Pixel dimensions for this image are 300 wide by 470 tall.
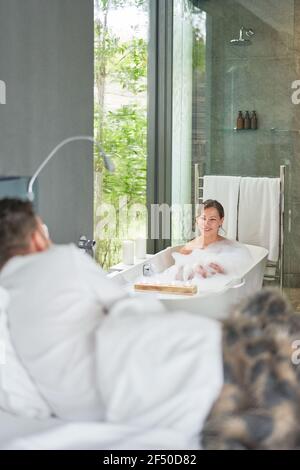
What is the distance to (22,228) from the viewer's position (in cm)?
151

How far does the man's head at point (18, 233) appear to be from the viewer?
4.90 feet

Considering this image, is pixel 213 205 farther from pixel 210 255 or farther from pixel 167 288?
pixel 167 288

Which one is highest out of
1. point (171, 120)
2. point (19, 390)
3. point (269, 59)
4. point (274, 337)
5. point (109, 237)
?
point (269, 59)

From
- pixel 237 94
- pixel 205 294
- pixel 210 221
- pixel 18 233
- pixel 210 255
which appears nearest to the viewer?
pixel 18 233

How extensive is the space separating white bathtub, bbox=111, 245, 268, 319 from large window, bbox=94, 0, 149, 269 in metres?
0.12

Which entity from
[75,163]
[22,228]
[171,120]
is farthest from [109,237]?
[171,120]

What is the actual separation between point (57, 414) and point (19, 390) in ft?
0.35

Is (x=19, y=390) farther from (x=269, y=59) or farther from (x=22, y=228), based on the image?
(x=269, y=59)

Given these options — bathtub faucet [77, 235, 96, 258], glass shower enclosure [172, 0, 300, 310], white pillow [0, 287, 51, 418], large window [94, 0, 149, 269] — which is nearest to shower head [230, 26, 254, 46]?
glass shower enclosure [172, 0, 300, 310]

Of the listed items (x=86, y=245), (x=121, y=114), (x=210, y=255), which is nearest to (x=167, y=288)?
(x=86, y=245)

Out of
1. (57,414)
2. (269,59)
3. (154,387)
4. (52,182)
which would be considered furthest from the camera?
(269,59)

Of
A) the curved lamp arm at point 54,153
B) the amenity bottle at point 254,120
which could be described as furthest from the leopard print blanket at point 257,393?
the amenity bottle at point 254,120

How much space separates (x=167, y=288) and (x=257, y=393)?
46cm

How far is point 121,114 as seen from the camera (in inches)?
90.4
